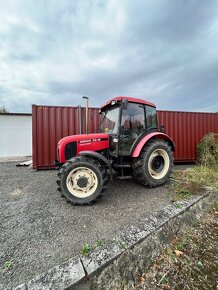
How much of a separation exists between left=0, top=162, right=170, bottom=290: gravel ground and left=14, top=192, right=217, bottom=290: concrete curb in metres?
0.20

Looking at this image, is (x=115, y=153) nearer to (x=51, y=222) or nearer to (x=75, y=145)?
(x=75, y=145)

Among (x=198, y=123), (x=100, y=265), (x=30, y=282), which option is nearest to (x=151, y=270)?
(x=100, y=265)

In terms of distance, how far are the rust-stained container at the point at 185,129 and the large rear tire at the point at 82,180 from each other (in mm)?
4817

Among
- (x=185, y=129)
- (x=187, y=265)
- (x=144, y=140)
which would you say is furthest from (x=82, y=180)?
(x=185, y=129)

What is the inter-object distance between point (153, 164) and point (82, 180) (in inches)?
70.9

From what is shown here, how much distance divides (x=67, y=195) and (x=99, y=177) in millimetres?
655

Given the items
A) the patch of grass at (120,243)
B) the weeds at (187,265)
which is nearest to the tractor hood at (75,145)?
the patch of grass at (120,243)

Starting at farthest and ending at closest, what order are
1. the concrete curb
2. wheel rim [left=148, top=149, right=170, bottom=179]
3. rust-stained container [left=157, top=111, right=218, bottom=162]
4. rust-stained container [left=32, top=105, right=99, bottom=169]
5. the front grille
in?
rust-stained container [left=157, top=111, right=218, bottom=162], rust-stained container [left=32, top=105, right=99, bottom=169], wheel rim [left=148, top=149, right=170, bottom=179], the front grille, the concrete curb

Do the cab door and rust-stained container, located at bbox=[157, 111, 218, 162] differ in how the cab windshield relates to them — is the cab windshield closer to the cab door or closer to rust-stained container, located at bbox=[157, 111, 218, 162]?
the cab door

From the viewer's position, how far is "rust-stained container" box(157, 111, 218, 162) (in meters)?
6.89

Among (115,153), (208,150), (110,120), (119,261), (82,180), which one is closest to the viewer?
(119,261)

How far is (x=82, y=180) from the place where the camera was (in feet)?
9.56

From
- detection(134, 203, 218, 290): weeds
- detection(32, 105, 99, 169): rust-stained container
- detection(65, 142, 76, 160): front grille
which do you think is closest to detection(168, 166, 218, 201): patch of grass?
detection(134, 203, 218, 290): weeds

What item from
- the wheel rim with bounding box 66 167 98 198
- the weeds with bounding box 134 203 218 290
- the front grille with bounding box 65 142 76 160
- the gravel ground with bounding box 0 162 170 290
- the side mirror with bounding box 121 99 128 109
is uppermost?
the side mirror with bounding box 121 99 128 109
